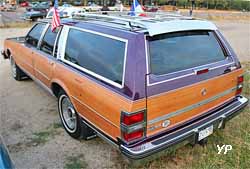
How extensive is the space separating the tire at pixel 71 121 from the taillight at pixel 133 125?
909mm

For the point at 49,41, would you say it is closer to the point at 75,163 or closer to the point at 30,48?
the point at 30,48

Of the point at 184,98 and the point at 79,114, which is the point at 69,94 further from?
the point at 184,98

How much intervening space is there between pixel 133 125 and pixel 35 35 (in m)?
3.45

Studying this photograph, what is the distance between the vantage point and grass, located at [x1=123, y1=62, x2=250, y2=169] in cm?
306

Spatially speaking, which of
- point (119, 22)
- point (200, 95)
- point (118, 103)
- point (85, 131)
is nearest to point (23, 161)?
point (85, 131)

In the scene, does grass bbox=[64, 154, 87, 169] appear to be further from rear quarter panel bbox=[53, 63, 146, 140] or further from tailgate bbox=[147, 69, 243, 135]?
tailgate bbox=[147, 69, 243, 135]

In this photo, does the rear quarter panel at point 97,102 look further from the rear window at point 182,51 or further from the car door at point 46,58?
the car door at point 46,58

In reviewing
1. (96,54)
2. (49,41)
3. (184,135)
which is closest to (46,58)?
(49,41)

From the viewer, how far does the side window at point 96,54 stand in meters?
2.67

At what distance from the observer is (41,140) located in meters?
3.60

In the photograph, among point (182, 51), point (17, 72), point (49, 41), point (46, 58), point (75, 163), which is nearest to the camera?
point (182, 51)

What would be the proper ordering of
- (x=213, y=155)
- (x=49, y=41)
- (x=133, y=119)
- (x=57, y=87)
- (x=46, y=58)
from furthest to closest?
(x=49, y=41)
(x=46, y=58)
(x=57, y=87)
(x=213, y=155)
(x=133, y=119)

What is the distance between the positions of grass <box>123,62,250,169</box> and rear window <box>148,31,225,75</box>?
3.18 feet

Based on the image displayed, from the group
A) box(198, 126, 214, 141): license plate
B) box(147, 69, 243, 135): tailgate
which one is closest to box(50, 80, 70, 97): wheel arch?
box(147, 69, 243, 135): tailgate
